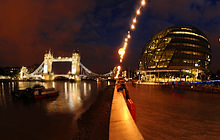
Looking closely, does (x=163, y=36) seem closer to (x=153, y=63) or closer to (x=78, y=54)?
(x=153, y=63)

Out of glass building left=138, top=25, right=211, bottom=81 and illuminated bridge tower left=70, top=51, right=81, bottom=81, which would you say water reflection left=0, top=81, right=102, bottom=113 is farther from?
illuminated bridge tower left=70, top=51, right=81, bottom=81

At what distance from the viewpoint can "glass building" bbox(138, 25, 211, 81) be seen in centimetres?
6819

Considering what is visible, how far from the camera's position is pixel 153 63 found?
73.0 meters

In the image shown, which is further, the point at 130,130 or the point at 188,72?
the point at 188,72

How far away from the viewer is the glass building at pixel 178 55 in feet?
224

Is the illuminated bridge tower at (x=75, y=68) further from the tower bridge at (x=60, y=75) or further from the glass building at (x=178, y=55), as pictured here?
the glass building at (x=178, y=55)

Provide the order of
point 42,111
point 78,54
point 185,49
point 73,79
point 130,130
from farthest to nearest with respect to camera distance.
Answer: point 78,54 < point 73,79 < point 185,49 < point 42,111 < point 130,130

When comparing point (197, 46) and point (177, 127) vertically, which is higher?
point (197, 46)

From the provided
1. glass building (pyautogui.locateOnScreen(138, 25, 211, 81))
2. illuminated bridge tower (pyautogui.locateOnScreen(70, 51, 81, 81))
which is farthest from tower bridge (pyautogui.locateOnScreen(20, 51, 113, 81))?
glass building (pyautogui.locateOnScreen(138, 25, 211, 81))

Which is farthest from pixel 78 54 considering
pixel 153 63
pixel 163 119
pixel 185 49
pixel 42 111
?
pixel 163 119

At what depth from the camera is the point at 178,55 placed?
6838 centimetres

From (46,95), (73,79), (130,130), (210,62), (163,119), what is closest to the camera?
(130,130)

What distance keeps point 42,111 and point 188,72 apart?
7040cm

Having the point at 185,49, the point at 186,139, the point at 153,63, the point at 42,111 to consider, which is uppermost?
the point at 185,49
